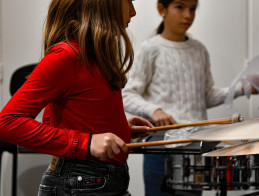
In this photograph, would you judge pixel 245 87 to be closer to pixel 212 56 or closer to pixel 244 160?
pixel 212 56

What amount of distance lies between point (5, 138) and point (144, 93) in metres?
1.16

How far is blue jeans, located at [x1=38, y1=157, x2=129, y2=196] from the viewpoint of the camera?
1.05 m

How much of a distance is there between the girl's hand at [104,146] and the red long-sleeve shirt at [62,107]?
0.02m

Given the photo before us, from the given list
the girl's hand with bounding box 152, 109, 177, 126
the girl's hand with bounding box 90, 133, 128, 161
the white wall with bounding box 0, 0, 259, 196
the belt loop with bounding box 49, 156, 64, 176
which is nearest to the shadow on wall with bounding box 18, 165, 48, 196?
the white wall with bounding box 0, 0, 259, 196

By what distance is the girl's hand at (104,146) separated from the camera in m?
0.99

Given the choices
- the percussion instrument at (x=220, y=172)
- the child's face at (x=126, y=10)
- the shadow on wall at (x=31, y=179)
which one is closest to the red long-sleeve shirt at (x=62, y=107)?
the child's face at (x=126, y=10)

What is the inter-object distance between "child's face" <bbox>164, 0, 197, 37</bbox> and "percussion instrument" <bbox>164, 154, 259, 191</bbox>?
→ 25.9 inches

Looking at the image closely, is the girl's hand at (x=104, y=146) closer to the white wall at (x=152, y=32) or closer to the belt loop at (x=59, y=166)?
the belt loop at (x=59, y=166)

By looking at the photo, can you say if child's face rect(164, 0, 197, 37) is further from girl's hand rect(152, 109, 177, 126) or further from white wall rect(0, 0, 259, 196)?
white wall rect(0, 0, 259, 196)

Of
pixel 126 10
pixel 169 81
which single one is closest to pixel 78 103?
pixel 126 10

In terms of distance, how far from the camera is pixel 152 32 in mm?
2631

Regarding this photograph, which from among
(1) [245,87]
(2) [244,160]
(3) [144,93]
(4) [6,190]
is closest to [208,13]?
(1) [245,87]

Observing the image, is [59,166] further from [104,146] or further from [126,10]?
[126,10]

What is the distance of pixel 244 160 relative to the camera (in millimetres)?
1595
